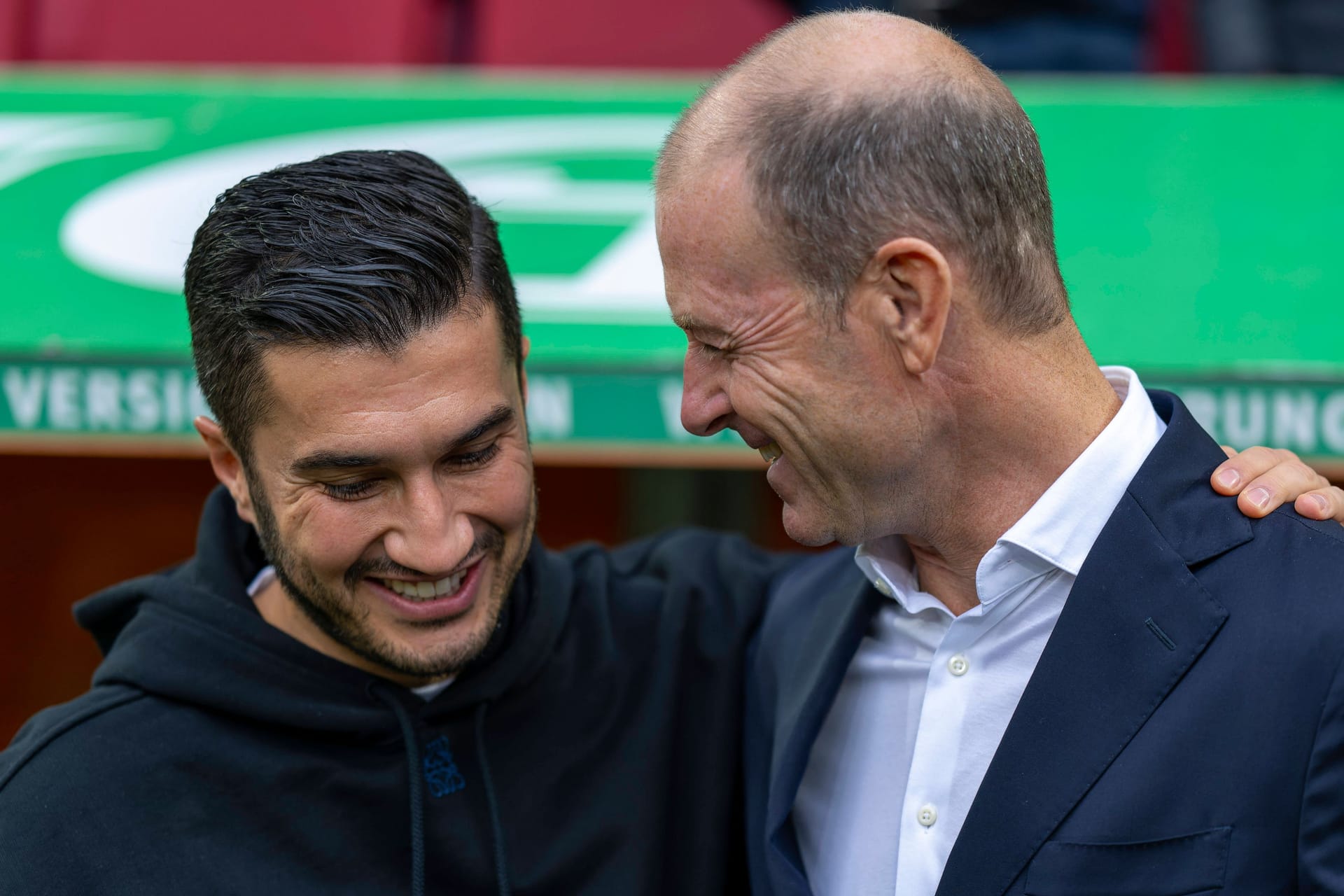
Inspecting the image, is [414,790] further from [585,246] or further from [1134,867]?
[585,246]

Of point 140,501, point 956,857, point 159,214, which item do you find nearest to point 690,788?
point 956,857

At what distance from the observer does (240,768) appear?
178 cm

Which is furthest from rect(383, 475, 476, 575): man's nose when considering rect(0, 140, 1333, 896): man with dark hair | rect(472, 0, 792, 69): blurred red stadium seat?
rect(472, 0, 792, 69): blurred red stadium seat

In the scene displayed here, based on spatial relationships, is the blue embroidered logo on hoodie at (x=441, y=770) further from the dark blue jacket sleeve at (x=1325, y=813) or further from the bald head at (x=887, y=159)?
the dark blue jacket sleeve at (x=1325, y=813)

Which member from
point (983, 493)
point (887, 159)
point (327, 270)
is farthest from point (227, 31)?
point (983, 493)

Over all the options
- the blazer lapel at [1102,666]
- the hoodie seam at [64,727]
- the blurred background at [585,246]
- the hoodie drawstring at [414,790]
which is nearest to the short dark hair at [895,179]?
the blazer lapel at [1102,666]

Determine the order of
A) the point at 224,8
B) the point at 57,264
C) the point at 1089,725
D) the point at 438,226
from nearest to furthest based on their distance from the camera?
the point at 1089,725
the point at 438,226
the point at 57,264
the point at 224,8

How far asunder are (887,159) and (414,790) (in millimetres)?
992

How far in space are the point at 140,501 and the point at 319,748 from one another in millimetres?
1348

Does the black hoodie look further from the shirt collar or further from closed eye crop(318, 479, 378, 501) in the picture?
the shirt collar

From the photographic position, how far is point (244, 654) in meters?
1.84

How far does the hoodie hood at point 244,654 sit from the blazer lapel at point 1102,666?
69 cm

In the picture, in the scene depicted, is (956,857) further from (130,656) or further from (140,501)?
(140,501)

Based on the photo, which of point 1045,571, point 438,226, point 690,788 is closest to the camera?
point 1045,571
